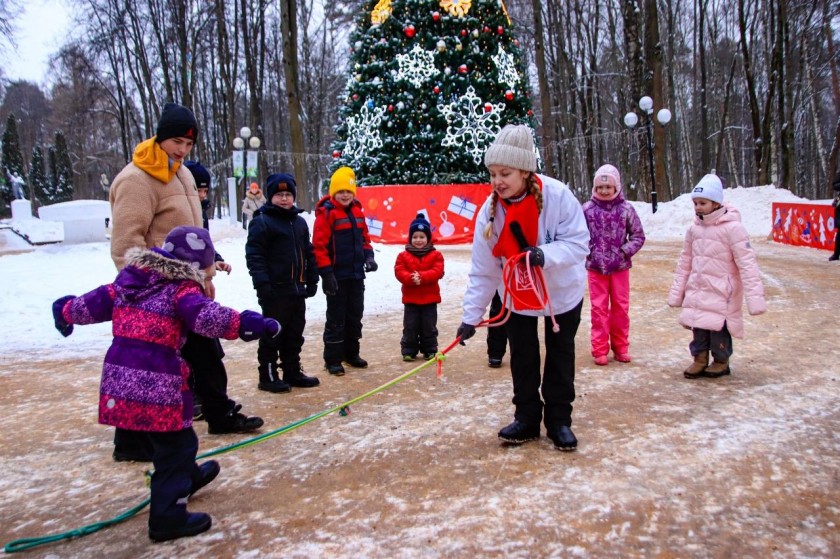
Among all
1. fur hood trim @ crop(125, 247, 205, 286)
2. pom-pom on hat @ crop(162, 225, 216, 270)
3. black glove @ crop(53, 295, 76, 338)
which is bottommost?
black glove @ crop(53, 295, 76, 338)

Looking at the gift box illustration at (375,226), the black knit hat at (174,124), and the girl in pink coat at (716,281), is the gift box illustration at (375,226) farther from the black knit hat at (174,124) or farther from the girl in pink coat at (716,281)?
the black knit hat at (174,124)

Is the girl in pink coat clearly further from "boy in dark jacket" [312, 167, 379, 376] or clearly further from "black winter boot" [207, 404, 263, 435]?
"black winter boot" [207, 404, 263, 435]

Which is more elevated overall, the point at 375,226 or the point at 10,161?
the point at 10,161

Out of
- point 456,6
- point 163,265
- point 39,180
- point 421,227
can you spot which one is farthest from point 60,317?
point 39,180

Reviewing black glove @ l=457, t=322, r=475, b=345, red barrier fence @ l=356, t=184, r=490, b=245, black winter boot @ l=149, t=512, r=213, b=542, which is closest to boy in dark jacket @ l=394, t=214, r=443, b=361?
black glove @ l=457, t=322, r=475, b=345

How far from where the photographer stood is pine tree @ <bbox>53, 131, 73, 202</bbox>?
56031 mm

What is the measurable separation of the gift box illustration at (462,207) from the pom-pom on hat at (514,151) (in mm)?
12954

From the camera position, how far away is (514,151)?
11.6ft

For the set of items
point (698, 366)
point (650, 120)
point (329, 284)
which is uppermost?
point (650, 120)

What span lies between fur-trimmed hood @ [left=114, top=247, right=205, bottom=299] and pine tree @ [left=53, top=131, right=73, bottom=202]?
61.6 meters

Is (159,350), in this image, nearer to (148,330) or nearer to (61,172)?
(148,330)

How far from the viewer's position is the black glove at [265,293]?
5008 millimetres

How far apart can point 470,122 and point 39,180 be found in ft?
173

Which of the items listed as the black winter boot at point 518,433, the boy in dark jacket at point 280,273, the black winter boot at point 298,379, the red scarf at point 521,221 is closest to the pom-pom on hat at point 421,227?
the boy in dark jacket at point 280,273
